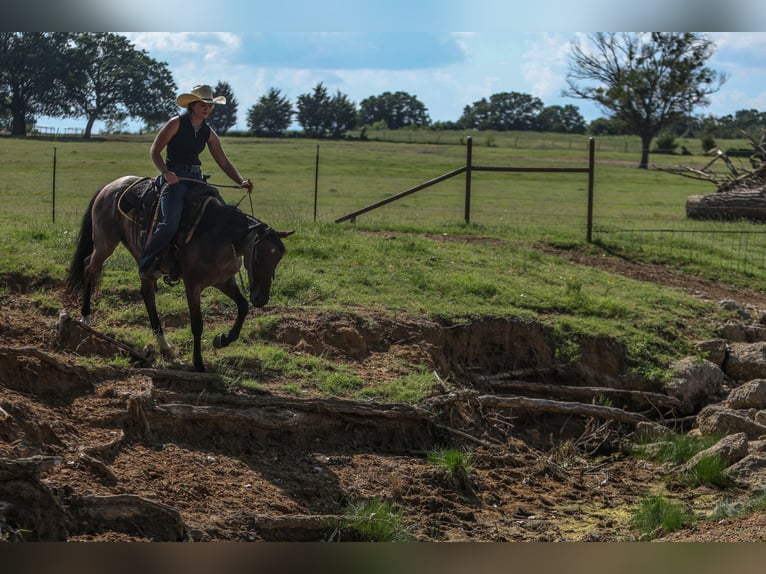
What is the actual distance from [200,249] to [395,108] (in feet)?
318

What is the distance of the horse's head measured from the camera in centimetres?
1026

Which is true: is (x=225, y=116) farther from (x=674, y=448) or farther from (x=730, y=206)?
(x=674, y=448)

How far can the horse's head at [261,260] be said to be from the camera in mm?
10258

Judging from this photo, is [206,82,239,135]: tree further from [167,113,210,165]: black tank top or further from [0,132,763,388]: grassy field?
[167,113,210,165]: black tank top

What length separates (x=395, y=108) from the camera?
105750mm

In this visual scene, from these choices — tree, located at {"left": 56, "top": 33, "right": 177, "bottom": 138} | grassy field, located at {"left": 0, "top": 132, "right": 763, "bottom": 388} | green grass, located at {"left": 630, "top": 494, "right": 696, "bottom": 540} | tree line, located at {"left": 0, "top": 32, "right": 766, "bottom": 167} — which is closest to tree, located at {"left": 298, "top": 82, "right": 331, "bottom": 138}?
tree line, located at {"left": 0, "top": 32, "right": 766, "bottom": 167}

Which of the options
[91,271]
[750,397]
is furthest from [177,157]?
[750,397]

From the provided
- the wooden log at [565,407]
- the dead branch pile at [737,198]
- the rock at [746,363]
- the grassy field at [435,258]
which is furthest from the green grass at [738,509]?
the dead branch pile at [737,198]

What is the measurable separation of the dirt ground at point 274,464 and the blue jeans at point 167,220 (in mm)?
1217

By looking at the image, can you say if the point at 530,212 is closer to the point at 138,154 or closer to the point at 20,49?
the point at 138,154

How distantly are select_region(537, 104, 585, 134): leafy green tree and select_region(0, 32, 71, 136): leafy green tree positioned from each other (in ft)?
213

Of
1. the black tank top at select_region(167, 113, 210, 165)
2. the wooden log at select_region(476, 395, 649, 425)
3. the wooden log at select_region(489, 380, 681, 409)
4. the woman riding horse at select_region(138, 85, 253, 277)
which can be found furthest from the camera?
the wooden log at select_region(489, 380, 681, 409)

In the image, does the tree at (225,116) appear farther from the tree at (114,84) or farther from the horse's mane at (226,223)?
the horse's mane at (226,223)

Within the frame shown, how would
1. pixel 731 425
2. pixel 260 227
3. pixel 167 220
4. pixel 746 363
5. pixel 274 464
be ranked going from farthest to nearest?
1. pixel 746 363
2. pixel 731 425
3. pixel 167 220
4. pixel 260 227
5. pixel 274 464
